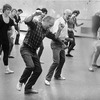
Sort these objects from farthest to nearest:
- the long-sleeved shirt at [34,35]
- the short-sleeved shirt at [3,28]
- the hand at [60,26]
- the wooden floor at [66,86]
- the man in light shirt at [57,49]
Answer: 1. the short-sleeved shirt at [3,28]
2. the man in light shirt at [57,49]
3. the hand at [60,26]
4. the wooden floor at [66,86]
5. the long-sleeved shirt at [34,35]

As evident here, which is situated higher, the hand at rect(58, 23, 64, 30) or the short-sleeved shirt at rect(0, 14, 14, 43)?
the hand at rect(58, 23, 64, 30)

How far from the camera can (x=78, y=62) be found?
734cm

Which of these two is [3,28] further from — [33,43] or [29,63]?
[29,63]

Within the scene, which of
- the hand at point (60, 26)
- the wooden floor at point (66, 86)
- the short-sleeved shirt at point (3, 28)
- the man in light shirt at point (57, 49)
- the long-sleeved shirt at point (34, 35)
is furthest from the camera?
the short-sleeved shirt at point (3, 28)

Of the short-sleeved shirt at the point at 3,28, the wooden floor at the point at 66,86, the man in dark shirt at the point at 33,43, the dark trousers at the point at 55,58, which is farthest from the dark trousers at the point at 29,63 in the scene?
the short-sleeved shirt at the point at 3,28

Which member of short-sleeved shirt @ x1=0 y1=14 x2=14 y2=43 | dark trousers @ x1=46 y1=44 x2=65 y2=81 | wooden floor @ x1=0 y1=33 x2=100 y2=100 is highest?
short-sleeved shirt @ x1=0 y1=14 x2=14 y2=43

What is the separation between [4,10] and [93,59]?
276cm

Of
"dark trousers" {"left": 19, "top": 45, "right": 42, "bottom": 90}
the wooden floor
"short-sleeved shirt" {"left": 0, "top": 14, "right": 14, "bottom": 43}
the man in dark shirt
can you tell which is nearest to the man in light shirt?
the wooden floor

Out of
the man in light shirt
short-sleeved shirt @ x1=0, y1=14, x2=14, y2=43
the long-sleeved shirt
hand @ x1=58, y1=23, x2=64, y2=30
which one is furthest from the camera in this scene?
short-sleeved shirt @ x1=0, y1=14, x2=14, y2=43

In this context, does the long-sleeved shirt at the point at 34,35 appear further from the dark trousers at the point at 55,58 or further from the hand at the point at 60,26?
the dark trousers at the point at 55,58

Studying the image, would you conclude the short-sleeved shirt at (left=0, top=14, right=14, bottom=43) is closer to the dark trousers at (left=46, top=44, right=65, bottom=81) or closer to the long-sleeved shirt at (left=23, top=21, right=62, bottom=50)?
the dark trousers at (left=46, top=44, right=65, bottom=81)

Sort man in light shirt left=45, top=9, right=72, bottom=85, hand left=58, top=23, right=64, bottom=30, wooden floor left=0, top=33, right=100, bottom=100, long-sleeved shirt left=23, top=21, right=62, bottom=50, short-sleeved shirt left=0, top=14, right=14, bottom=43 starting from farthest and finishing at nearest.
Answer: short-sleeved shirt left=0, top=14, right=14, bottom=43
man in light shirt left=45, top=9, right=72, bottom=85
hand left=58, top=23, right=64, bottom=30
wooden floor left=0, top=33, right=100, bottom=100
long-sleeved shirt left=23, top=21, right=62, bottom=50

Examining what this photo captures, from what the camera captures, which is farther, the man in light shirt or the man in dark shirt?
the man in light shirt

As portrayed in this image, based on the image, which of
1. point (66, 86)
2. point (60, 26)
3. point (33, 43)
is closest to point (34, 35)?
point (33, 43)
